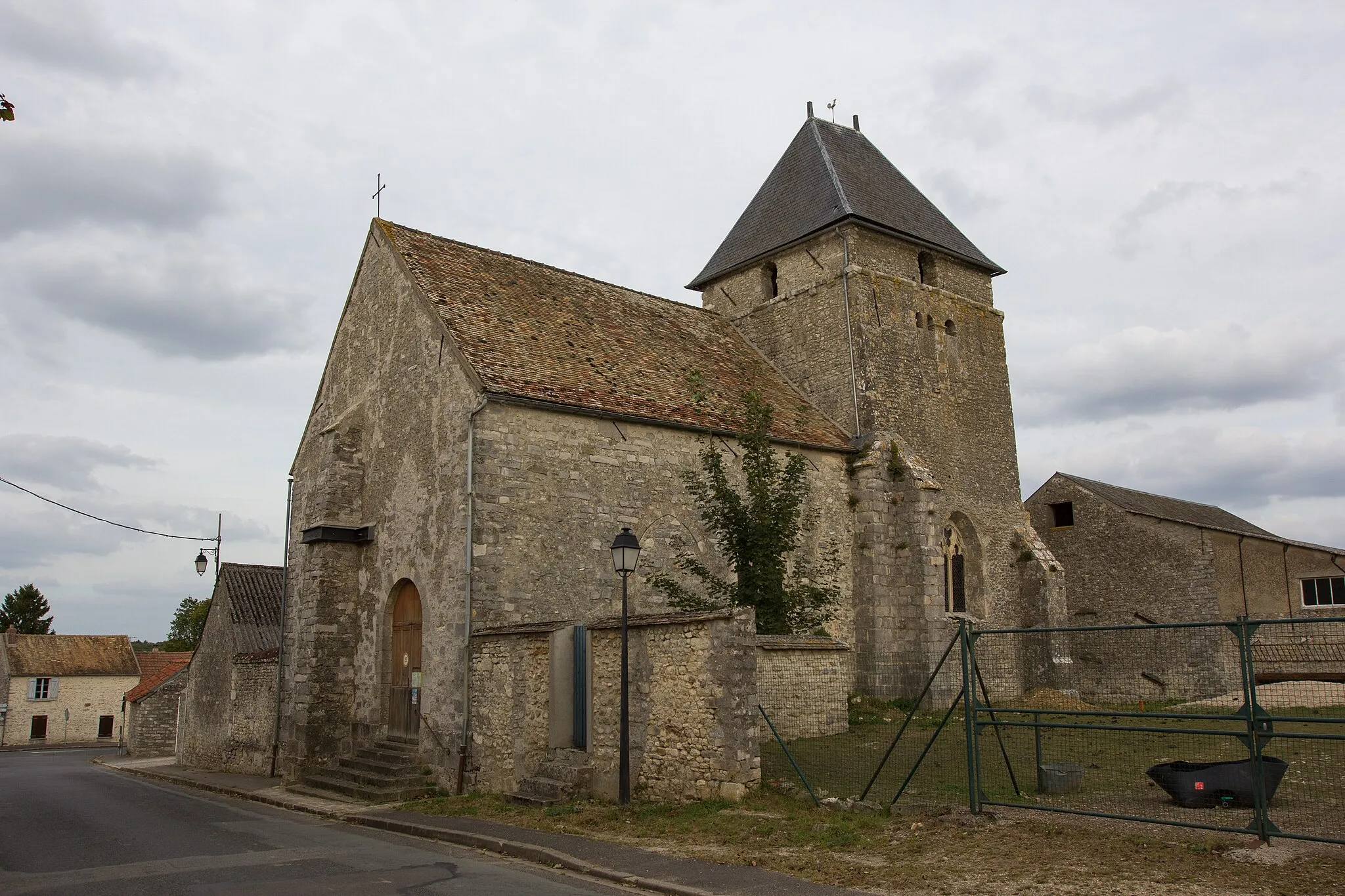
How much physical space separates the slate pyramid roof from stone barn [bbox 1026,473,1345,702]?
7.79 m

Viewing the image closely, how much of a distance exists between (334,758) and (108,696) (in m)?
44.8

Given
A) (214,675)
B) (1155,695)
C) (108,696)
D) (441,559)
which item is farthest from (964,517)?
(108,696)

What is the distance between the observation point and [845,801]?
10.4 m

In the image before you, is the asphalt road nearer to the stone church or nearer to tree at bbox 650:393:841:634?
the stone church

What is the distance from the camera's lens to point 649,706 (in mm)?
11602

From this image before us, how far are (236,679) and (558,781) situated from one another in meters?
12.9

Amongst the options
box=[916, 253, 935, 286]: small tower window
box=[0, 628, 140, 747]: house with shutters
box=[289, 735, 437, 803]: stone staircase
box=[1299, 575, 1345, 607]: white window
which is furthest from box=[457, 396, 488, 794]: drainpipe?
box=[0, 628, 140, 747]: house with shutters

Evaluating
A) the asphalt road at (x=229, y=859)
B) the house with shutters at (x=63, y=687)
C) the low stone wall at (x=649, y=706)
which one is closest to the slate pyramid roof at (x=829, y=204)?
the low stone wall at (x=649, y=706)

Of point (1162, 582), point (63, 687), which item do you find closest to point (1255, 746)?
point (1162, 582)

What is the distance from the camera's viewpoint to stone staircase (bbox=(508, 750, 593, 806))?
11.9 m

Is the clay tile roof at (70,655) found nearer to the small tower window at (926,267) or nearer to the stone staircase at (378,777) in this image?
the stone staircase at (378,777)

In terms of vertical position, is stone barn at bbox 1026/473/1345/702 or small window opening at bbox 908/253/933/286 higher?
small window opening at bbox 908/253/933/286

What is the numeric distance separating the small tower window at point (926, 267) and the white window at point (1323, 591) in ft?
51.6

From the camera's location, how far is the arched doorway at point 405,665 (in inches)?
613
